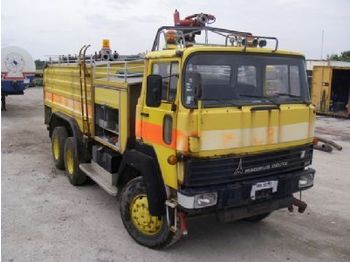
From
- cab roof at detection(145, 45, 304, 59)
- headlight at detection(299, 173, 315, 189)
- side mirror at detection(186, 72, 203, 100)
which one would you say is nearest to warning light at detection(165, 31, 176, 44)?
cab roof at detection(145, 45, 304, 59)

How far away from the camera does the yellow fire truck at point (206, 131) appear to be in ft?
13.9

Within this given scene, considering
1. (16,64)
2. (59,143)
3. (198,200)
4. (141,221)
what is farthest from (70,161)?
(16,64)

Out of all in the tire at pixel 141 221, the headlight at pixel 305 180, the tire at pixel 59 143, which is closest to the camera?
the tire at pixel 141 221

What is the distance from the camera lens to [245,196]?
14.9ft

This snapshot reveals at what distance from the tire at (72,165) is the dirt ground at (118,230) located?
16 centimetres

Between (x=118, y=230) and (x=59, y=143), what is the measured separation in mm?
3215

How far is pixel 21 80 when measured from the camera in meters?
17.4

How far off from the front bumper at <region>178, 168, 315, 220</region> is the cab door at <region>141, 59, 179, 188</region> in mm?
274

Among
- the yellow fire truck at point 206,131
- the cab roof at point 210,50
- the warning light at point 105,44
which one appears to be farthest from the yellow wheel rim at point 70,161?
the cab roof at point 210,50

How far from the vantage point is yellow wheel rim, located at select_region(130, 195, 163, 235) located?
194 inches

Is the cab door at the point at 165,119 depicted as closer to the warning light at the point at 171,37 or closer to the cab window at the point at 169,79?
the cab window at the point at 169,79

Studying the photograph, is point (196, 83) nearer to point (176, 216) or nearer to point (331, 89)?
point (176, 216)

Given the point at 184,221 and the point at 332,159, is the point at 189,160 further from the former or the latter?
the point at 332,159

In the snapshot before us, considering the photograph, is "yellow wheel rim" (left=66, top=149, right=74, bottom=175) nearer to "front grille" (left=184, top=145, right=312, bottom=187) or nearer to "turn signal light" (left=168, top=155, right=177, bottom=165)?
"turn signal light" (left=168, top=155, right=177, bottom=165)
